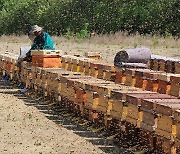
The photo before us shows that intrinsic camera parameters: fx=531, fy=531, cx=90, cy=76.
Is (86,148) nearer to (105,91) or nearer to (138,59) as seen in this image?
(105,91)

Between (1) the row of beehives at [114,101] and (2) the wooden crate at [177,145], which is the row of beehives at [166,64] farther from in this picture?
Answer: (2) the wooden crate at [177,145]

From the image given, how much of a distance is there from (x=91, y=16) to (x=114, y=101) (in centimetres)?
4055

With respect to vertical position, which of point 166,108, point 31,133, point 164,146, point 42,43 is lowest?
point 31,133

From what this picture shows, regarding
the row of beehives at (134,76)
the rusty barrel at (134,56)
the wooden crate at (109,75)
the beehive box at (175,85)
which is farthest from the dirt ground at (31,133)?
the rusty barrel at (134,56)

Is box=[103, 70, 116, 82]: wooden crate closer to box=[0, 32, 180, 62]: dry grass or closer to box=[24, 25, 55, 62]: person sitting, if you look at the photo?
box=[24, 25, 55, 62]: person sitting

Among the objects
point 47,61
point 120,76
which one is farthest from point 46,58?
point 120,76

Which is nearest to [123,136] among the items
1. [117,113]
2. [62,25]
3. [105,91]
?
[117,113]

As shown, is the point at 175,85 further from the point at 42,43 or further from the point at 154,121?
the point at 42,43

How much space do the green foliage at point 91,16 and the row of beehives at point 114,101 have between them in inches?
988

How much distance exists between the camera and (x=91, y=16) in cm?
4959

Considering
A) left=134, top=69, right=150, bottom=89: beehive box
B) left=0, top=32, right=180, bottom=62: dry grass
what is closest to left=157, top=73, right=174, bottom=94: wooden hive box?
left=134, top=69, right=150, bottom=89: beehive box

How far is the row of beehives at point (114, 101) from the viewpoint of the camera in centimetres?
778

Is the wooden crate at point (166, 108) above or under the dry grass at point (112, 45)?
under

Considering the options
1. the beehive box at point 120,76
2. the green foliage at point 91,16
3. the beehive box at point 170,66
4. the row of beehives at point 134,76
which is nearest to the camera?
the row of beehives at point 134,76
